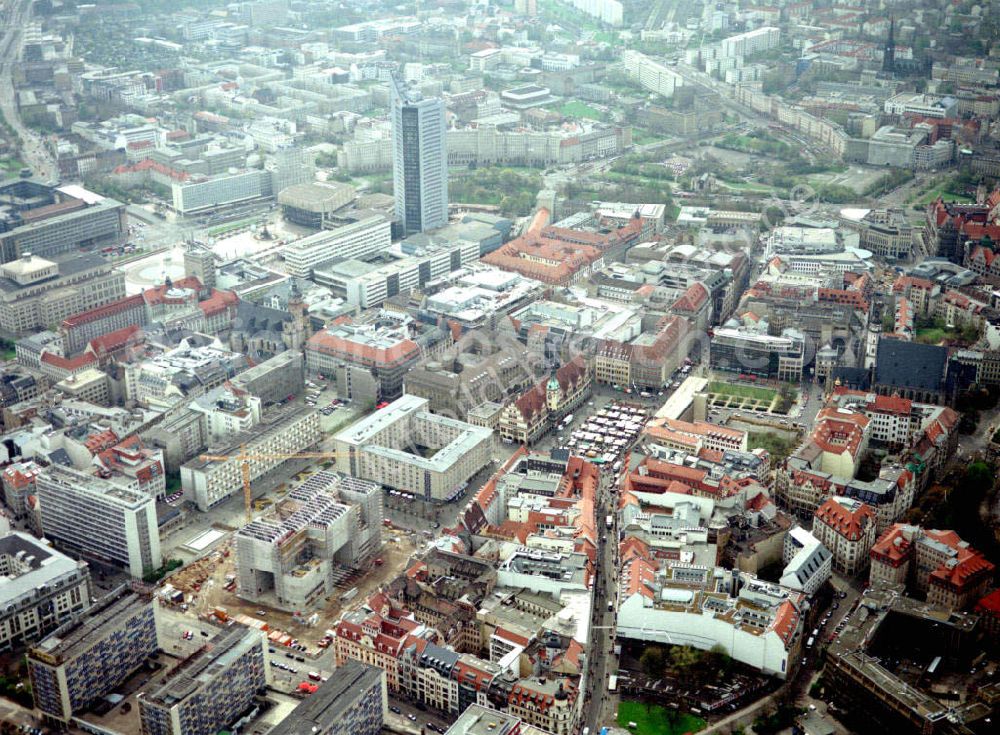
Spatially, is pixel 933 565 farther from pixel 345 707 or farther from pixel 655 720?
pixel 345 707

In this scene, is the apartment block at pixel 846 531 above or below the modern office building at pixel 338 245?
below

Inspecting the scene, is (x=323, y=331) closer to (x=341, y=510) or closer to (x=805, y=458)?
(x=341, y=510)

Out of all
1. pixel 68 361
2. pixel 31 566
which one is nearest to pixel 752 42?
pixel 68 361

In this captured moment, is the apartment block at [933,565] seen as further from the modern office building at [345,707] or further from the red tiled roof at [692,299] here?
the red tiled roof at [692,299]

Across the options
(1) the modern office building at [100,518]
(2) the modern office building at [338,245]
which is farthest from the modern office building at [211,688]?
(2) the modern office building at [338,245]

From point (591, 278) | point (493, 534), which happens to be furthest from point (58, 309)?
point (493, 534)

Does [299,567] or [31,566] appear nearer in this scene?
[31,566]
